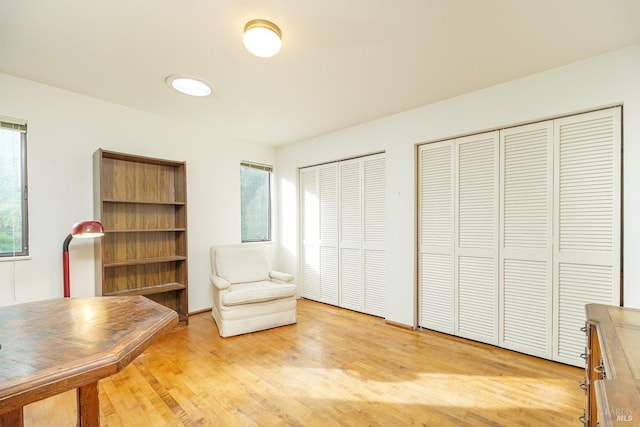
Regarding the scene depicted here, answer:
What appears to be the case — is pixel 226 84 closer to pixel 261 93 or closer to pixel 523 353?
pixel 261 93

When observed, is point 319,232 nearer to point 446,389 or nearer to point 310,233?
point 310,233

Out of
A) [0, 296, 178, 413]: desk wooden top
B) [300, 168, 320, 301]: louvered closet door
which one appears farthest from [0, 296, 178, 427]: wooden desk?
[300, 168, 320, 301]: louvered closet door

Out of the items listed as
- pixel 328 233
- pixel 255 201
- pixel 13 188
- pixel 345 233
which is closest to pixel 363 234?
pixel 345 233

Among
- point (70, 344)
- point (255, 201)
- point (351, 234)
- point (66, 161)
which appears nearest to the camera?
point (70, 344)

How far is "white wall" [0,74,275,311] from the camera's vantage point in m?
2.55

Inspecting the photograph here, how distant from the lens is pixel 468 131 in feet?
9.34

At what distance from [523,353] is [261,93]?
3379 millimetres

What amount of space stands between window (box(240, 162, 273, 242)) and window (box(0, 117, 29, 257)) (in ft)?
7.51

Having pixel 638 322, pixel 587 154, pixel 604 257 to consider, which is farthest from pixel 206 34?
pixel 604 257

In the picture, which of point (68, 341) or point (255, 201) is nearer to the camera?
point (68, 341)

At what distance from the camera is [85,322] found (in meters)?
1.33

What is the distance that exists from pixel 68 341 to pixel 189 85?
7.32 feet

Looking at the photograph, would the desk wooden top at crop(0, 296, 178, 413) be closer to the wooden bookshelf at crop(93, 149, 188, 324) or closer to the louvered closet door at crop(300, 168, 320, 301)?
the wooden bookshelf at crop(93, 149, 188, 324)

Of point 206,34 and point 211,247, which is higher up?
point 206,34
